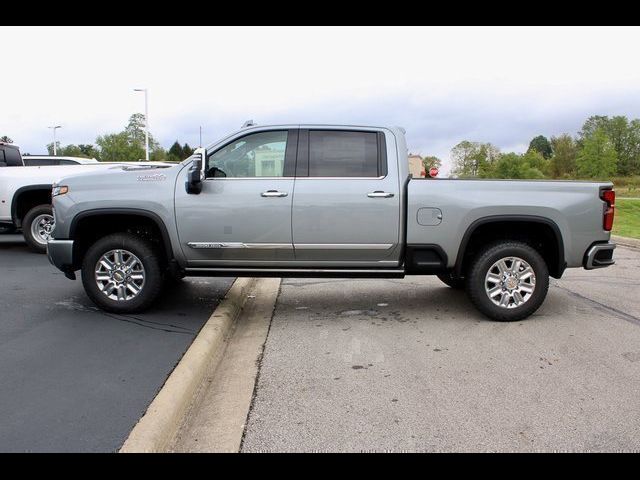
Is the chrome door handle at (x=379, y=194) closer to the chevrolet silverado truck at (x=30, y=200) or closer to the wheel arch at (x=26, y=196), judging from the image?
the chevrolet silverado truck at (x=30, y=200)

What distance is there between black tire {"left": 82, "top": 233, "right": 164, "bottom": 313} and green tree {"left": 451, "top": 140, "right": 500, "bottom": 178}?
207ft

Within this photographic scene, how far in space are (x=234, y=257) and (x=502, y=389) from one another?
2964 millimetres

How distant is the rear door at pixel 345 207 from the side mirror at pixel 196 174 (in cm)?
97

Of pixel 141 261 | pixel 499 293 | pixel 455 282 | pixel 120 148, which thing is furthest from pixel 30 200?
pixel 120 148

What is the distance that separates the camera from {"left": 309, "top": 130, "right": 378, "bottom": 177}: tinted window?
5645mm

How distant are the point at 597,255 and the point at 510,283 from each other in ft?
3.07

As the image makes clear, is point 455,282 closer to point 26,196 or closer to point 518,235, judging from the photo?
point 518,235

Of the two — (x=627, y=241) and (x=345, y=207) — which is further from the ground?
(x=345, y=207)

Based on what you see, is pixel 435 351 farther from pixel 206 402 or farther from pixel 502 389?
pixel 206 402

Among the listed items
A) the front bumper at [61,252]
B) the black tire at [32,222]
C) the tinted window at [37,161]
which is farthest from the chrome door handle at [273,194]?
the tinted window at [37,161]

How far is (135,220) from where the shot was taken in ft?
19.0

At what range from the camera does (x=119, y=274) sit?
568cm

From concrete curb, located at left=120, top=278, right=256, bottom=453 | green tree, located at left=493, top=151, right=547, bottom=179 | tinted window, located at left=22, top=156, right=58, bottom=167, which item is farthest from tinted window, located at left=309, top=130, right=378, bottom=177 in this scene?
green tree, located at left=493, top=151, right=547, bottom=179
